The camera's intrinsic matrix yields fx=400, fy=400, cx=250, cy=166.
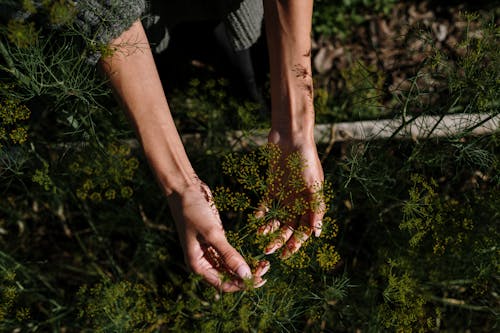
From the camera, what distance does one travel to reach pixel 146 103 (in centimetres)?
146

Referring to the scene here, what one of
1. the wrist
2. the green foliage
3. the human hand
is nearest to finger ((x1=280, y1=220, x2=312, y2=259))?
the human hand

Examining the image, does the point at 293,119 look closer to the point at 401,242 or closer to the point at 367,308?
the point at 401,242

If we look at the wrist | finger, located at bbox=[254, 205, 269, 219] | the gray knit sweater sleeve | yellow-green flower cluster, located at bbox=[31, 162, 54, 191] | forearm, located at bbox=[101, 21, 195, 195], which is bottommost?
finger, located at bbox=[254, 205, 269, 219]

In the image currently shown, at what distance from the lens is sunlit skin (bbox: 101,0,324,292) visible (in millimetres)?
1431

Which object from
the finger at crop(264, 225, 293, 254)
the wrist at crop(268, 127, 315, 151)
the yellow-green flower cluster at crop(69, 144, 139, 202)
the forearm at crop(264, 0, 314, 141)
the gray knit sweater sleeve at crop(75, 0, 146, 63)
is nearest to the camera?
the gray knit sweater sleeve at crop(75, 0, 146, 63)

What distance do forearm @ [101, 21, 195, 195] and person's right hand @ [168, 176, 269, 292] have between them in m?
0.06

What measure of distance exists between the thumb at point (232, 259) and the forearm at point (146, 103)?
0.88ft

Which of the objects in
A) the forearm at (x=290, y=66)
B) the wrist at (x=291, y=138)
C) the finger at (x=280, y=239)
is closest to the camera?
the finger at (x=280, y=239)

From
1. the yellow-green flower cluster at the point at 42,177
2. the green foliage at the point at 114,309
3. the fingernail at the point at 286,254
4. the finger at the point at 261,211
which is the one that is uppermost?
the yellow-green flower cluster at the point at 42,177

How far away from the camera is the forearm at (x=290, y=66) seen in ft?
5.06

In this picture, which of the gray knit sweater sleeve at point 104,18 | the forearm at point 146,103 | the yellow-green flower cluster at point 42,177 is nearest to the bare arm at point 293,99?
the forearm at point 146,103

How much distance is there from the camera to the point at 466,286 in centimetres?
209

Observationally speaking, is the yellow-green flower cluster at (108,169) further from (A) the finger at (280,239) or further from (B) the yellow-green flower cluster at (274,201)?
(A) the finger at (280,239)

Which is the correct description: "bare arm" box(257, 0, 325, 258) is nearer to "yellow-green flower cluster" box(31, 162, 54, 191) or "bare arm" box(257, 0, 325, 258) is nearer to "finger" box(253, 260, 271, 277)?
"finger" box(253, 260, 271, 277)
